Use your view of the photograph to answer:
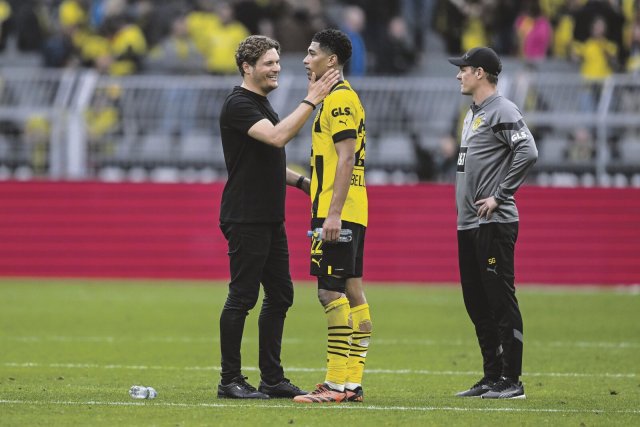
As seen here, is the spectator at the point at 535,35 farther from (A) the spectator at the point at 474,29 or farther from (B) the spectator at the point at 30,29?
(B) the spectator at the point at 30,29

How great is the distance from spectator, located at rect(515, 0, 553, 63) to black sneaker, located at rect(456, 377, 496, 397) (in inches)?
524

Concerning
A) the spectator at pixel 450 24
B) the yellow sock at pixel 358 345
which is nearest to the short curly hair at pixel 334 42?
the yellow sock at pixel 358 345

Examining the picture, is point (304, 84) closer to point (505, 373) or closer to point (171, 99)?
point (171, 99)

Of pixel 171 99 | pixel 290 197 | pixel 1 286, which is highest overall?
pixel 171 99

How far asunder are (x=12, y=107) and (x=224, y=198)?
519 inches

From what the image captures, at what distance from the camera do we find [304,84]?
68.9ft

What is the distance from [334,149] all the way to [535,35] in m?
14.2

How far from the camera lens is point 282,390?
9547mm

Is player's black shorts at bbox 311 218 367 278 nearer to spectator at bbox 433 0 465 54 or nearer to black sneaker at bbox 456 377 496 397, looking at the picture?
black sneaker at bbox 456 377 496 397

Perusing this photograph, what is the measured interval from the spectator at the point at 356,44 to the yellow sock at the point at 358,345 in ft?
43.8

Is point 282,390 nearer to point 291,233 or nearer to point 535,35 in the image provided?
point 291,233

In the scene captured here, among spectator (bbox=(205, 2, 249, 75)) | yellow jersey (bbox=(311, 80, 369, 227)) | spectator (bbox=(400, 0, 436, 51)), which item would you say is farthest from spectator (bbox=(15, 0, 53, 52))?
yellow jersey (bbox=(311, 80, 369, 227))

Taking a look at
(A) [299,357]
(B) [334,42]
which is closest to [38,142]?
(A) [299,357]

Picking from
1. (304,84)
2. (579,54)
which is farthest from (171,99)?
(579,54)
